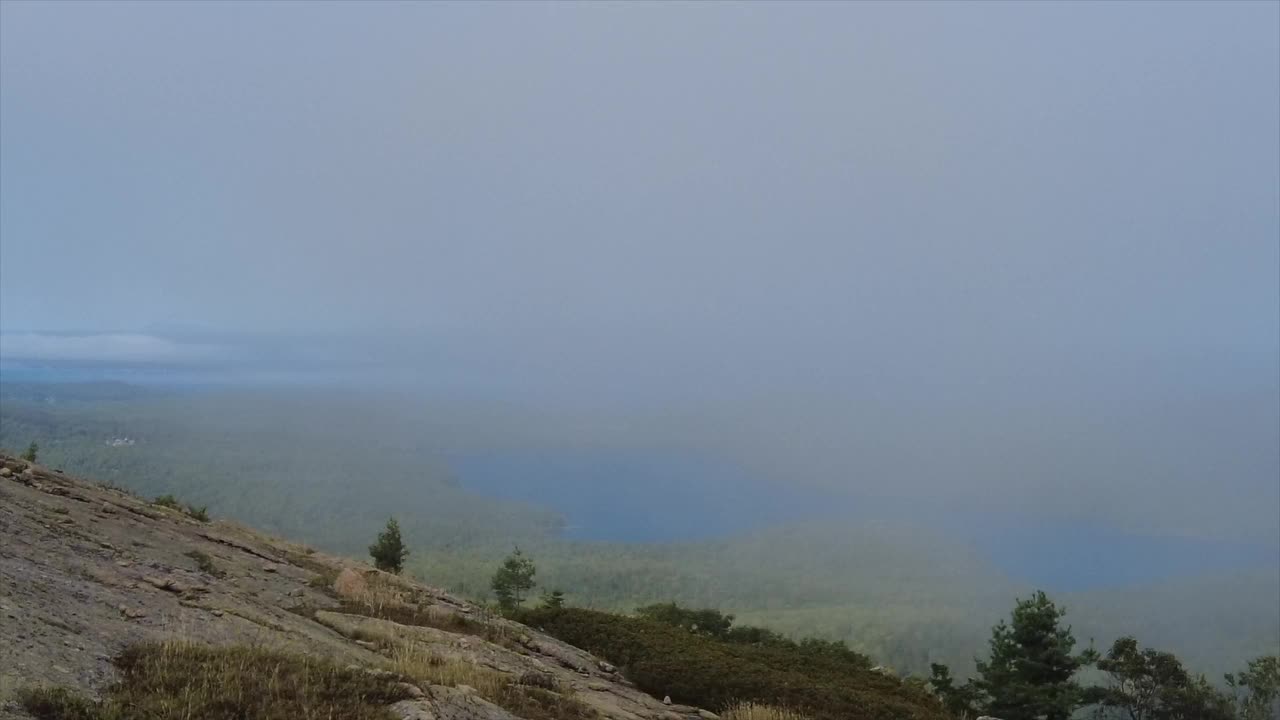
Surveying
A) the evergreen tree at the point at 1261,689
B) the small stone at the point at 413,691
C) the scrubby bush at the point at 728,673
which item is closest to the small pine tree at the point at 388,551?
the scrubby bush at the point at 728,673

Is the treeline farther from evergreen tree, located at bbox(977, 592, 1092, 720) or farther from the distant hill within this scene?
the distant hill

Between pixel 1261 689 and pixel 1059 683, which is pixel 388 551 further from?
pixel 1261 689

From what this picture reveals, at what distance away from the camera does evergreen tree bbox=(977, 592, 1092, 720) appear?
5166 cm

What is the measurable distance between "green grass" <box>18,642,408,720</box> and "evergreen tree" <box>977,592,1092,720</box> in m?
51.4

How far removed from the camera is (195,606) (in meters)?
14.6

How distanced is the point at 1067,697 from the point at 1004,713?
382cm

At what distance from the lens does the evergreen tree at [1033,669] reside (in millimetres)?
51656

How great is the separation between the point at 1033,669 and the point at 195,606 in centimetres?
5408

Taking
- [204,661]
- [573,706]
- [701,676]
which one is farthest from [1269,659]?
[204,661]

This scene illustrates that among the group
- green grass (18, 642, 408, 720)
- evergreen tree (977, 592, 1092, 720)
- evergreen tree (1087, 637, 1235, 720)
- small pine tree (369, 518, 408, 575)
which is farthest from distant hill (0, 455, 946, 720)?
evergreen tree (1087, 637, 1235, 720)

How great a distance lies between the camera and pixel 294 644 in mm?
13414

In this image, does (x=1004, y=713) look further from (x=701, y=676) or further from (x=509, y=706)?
(x=509, y=706)

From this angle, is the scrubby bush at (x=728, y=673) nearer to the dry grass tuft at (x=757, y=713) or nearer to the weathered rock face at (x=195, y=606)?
the dry grass tuft at (x=757, y=713)

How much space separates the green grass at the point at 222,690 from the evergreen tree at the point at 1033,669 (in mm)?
51420
